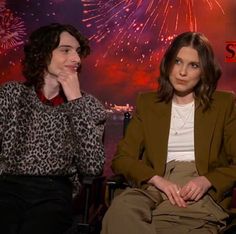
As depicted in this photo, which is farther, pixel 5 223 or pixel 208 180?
pixel 208 180

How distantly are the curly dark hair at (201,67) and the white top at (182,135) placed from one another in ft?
0.34

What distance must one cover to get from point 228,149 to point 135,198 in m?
0.68

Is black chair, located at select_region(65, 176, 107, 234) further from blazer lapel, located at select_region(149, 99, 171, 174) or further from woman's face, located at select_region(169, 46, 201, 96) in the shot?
woman's face, located at select_region(169, 46, 201, 96)

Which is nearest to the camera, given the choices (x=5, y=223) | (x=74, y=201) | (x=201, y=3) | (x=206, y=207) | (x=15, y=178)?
(x=5, y=223)

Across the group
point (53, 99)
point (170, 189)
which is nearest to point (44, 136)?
point (53, 99)

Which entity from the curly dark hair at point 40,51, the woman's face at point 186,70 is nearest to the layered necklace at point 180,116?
the woman's face at point 186,70

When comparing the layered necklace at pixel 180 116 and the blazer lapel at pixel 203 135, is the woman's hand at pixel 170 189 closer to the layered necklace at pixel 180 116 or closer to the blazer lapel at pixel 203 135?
the blazer lapel at pixel 203 135

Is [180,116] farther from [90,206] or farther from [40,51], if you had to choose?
[40,51]

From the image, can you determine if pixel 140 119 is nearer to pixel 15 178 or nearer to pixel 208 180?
pixel 208 180

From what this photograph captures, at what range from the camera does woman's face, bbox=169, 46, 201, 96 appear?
2713 millimetres

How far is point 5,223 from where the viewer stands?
2.35m

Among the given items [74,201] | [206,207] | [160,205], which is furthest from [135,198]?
[74,201]

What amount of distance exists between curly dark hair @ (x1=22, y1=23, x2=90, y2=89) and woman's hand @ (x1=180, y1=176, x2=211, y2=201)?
1.12 meters

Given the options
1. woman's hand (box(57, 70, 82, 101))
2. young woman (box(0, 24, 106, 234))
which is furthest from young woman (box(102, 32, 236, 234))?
woman's hand (box(57, 70, 82, 101))
